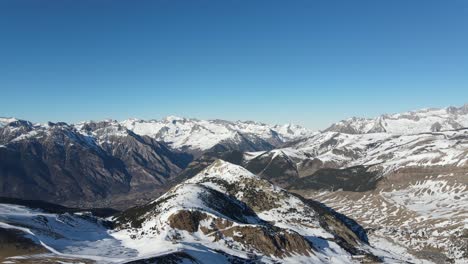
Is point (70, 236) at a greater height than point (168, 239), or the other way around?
point (70, 236)

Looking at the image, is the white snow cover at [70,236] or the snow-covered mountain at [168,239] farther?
the snow-covered mountain at [168,239]

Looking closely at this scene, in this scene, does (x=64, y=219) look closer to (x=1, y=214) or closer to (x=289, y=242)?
(x=1, y=214)

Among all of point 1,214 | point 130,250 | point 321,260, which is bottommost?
point 321,260

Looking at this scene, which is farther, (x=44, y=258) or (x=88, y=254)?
(x=88, y=254)

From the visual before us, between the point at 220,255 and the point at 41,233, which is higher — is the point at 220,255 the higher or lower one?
the lower one

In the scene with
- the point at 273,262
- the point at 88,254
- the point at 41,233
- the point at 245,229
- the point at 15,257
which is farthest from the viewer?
the point at 245,229

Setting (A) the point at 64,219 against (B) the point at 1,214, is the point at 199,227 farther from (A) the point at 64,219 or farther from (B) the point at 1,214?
(B) the point at 1,214

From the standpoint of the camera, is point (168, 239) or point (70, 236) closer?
point (70, 236)

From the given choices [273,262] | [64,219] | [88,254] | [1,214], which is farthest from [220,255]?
[1,214]

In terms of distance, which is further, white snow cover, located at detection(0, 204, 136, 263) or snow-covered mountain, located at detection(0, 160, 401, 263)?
snow-covered mountain, located at detection(0, 160, 401, 263)

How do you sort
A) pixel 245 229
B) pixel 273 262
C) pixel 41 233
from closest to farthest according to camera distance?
pixel 41 233
pixel 273 262
pixel 245 229
